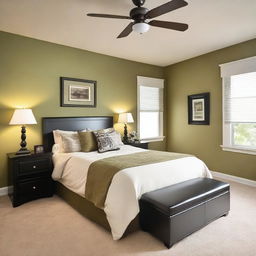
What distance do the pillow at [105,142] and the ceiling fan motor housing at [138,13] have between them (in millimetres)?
1897

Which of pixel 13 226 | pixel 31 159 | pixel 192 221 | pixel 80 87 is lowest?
pixel 13 226

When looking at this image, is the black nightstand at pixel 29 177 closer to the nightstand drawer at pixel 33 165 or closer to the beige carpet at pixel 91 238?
the nightstand drawer at pixel 33 165

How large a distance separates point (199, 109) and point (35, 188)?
375 centimetres

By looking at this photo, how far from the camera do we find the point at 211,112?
14.4 feet

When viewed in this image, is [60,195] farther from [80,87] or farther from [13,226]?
[80,87]

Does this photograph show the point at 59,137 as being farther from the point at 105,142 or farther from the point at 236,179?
the point at 236,179

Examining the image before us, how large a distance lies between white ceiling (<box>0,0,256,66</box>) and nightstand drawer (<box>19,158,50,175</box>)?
2.09m

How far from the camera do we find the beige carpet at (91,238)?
189 centimetres

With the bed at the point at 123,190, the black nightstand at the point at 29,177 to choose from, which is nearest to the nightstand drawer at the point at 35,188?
the black nightstand at the point at 29,177

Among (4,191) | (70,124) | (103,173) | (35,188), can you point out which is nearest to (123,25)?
(70,124)

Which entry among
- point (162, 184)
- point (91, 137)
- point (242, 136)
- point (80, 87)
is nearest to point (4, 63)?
point (80, 87)

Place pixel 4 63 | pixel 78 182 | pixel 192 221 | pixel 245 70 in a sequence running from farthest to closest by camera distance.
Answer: pixel 245 70, pixel 4 63, pixel 78 182, pixel 192 221

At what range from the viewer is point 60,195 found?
10.6ft

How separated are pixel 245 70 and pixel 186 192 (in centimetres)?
285
